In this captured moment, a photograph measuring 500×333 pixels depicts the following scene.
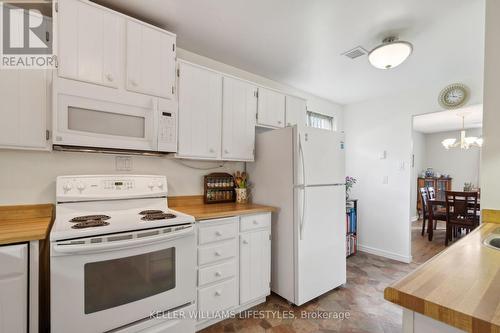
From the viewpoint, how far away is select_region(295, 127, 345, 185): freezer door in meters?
2.14

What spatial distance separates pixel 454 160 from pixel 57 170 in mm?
8678

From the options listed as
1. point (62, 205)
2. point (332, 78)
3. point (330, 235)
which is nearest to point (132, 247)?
point (62, 205)

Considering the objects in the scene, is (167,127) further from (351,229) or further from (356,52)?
(351,229)

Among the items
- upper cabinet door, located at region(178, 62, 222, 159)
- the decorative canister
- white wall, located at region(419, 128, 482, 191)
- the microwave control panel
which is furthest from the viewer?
white wall, located at region(419, 128, 482, 191)

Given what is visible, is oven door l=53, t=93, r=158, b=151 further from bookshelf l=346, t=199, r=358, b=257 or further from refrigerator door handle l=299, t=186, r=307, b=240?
bookshelf l=346, t=199, r=358, b=257

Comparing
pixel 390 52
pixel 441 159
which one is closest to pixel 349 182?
pixel 390 52

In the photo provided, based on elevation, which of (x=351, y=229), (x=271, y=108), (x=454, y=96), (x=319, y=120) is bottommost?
(x=351, y=229)

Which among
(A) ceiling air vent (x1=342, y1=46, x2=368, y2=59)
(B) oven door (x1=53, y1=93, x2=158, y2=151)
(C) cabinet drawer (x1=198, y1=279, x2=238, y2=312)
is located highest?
(A) ceiling air vent (x1=342, y1=46, x2=368, y2=59)

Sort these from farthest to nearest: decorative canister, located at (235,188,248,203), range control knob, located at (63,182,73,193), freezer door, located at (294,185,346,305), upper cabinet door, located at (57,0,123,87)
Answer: decorative canister, located at (235,188,248,203)
freezer door, located at (294,185,346,305)
range control knob, located at (63,182,73,193)
upper cabinet door, located at (57,0,123,87)

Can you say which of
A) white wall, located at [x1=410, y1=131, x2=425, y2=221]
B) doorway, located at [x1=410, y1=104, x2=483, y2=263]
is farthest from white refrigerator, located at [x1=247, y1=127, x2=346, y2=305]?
white wall, located at [x1=410, y1=131, x2=425, y2=221]

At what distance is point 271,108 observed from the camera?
8.75 feet

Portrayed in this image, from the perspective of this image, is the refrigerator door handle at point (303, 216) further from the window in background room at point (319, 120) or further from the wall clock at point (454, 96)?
the wall clock at point (454, 96)

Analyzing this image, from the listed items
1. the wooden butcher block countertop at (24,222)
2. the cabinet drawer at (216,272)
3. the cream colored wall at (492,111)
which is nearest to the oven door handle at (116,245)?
the wooden butcher block countertop at (24,222)

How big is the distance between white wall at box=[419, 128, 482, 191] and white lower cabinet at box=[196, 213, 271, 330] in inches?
275
